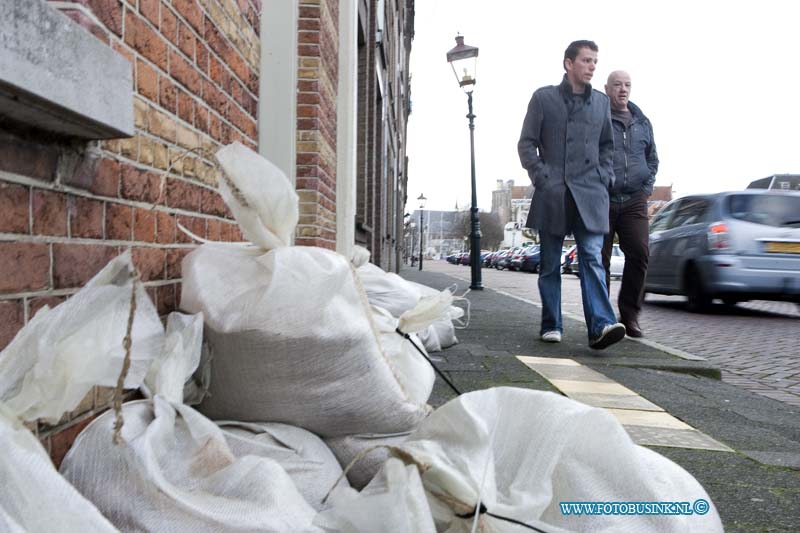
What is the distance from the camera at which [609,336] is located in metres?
3.91

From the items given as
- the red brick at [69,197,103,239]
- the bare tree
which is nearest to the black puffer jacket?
the red brick at [69,197,103,239]

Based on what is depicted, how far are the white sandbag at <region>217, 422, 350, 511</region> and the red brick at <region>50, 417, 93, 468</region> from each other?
0.88ft

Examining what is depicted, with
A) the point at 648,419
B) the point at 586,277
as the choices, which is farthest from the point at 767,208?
the point at 648,419

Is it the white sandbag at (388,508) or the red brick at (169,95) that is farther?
the red brick at (169,95)

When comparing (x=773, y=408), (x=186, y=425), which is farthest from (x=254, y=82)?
(x=773, y=408)

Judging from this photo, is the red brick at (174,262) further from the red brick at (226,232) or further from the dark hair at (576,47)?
the dark hair at (576,47)

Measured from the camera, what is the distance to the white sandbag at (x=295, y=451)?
119cm

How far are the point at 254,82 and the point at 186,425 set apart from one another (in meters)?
1.75

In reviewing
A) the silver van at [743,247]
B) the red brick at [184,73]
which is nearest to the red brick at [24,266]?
the red brick at [184,73]

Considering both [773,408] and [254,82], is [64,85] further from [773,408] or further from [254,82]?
[773,408]

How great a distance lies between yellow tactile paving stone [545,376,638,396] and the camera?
2865 mm

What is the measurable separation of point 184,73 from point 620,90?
397 cm

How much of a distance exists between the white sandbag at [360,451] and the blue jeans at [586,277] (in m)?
2.76

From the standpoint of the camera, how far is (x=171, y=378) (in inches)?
48.9
